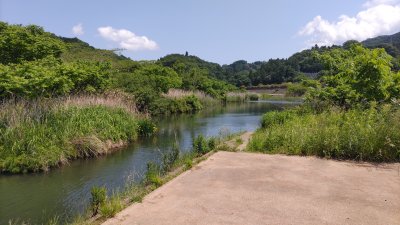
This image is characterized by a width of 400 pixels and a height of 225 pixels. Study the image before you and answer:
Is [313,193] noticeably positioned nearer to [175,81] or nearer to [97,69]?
[97,69]

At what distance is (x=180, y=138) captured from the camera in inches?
634

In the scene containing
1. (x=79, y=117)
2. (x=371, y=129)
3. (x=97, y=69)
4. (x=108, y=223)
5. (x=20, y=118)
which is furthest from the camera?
(x=97, y=69)

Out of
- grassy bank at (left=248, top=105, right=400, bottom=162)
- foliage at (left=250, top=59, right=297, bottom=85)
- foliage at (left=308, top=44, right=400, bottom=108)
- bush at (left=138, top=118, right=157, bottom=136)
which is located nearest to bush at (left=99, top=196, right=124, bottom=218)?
grassy bank at (left=248, top=105, right=400, bottom=162)

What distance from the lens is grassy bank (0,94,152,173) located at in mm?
9680

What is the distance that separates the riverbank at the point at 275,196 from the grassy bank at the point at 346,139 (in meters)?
0.49

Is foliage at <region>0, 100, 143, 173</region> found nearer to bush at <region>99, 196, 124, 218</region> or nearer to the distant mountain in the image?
bush at <region>99, 196, 124, 218</region>

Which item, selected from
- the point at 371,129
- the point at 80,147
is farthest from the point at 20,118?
the point at 371,129

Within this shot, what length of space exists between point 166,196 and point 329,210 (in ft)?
8.15

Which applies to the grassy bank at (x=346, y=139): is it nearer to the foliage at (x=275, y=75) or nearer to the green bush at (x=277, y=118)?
the green bush at (x=277, y=118)

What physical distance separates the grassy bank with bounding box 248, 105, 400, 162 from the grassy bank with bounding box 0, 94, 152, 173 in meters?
5.34

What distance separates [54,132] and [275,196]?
7593mm

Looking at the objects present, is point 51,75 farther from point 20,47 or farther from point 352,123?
point 352,123

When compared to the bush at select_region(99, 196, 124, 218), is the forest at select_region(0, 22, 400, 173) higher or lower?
higher

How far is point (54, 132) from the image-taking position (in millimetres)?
10758
